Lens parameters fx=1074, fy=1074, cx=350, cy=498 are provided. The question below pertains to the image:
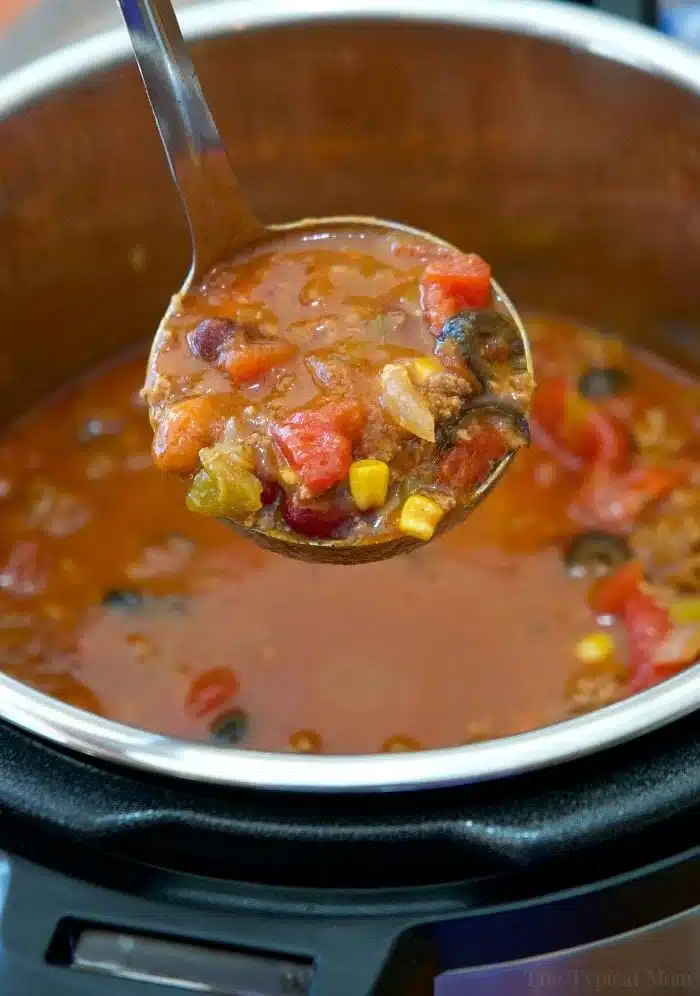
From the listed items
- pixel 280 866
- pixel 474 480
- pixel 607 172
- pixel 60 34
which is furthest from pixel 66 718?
pixel 60 34

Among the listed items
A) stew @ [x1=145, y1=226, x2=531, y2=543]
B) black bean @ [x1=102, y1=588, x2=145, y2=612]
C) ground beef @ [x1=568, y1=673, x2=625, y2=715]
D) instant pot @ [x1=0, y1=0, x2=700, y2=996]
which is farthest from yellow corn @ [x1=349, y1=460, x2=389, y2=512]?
black bean @ [x1=102, y1=588, x2=145, y2=612]

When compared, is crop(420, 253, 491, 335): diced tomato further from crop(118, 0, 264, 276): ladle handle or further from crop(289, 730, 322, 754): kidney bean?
crop(289, 730, 322, 754): kidney bean

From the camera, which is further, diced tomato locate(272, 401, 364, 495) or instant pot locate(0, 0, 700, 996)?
diced tomato locate(272, 401, 364, 495)

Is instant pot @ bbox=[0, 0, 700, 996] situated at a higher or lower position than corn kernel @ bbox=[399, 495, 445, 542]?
lower

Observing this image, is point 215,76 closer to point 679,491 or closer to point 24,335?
point 24,335

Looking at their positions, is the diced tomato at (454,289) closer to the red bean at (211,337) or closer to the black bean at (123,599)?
the red bean at (211,337)

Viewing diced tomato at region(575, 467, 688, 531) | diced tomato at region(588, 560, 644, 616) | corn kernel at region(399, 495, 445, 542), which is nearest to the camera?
corn kernel at region(399, 495, 445, 542)
